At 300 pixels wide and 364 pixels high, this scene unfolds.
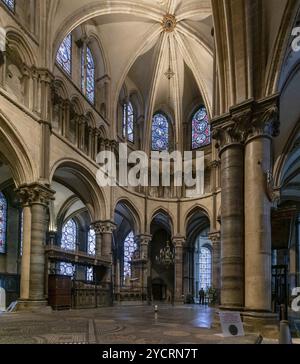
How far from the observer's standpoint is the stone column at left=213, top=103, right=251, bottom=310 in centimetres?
1025

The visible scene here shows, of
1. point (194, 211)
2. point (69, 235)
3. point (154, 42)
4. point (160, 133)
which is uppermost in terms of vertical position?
point (154, 42)

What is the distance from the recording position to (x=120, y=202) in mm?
28828

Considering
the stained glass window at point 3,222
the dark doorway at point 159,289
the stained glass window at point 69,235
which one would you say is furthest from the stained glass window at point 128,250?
the stained glass window at point 3,222

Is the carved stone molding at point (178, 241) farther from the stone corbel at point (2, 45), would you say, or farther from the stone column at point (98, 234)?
the stone corbel at point (2, 45)

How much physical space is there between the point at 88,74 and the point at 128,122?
687cm

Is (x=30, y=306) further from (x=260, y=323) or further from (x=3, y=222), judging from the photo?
(x=3, y=222)

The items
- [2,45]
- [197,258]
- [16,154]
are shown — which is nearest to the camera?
[2,45]

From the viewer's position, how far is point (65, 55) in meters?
23.3

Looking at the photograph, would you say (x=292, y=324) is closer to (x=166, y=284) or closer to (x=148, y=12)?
(x=148, y=12)

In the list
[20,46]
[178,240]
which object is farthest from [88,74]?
[178,240]

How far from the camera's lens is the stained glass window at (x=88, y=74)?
2518cm

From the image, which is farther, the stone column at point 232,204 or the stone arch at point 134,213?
the stone arch at point 134,213

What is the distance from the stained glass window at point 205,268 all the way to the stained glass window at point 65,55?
24516 mm

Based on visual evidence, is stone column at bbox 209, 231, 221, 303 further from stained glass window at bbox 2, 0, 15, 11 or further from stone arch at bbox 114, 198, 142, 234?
stained glass window at bbox 2, 0, 15, 11
